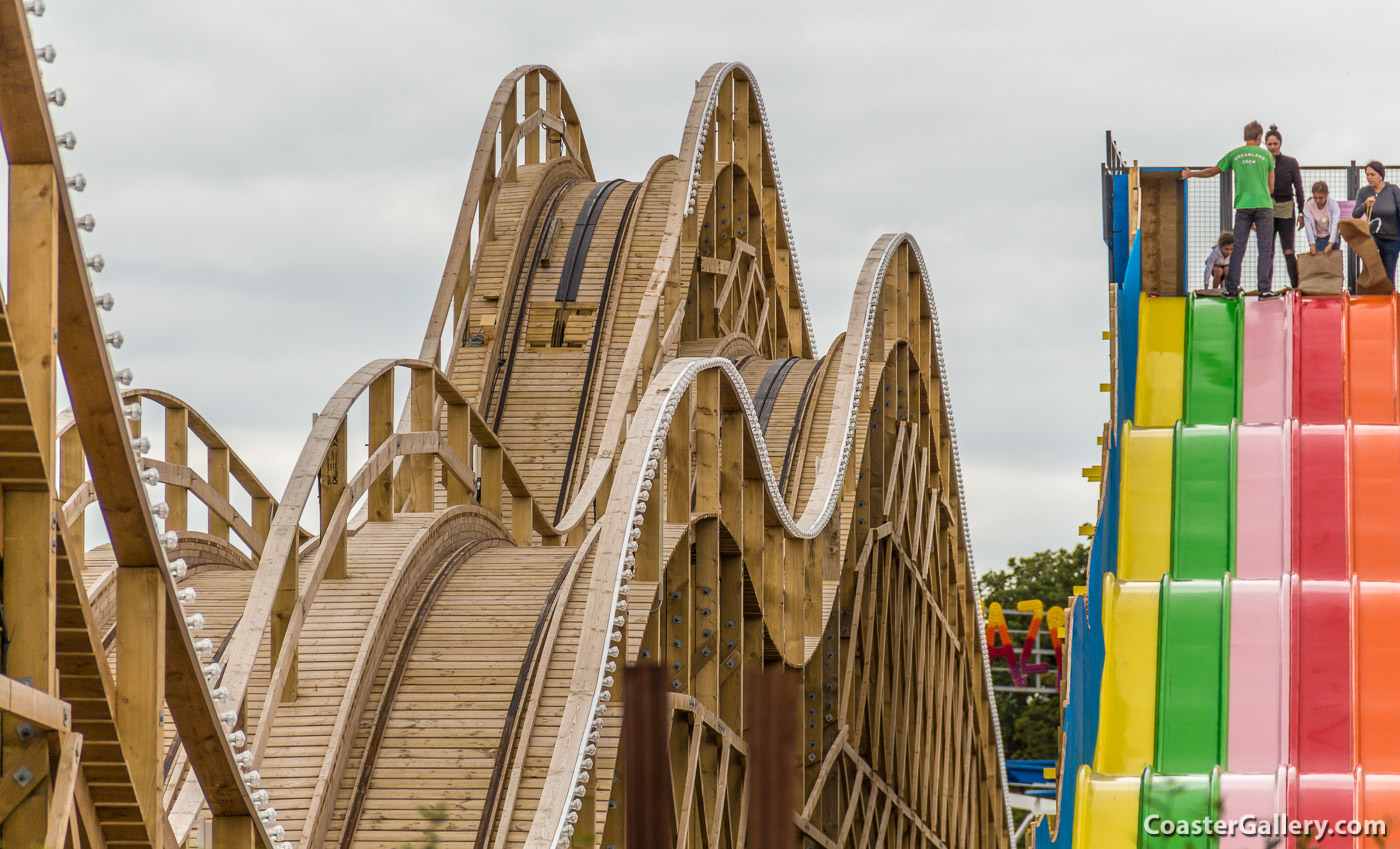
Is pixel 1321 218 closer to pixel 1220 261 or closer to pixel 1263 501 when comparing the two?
pixel 1220 261

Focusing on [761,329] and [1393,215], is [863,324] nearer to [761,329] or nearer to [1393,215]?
[1393,215]

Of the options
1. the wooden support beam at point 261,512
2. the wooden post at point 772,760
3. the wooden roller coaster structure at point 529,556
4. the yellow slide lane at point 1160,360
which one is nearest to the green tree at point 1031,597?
the wooden roller coaster structure at point 529,556

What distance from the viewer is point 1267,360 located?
10844mm

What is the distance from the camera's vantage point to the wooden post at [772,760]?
2959 millimetres

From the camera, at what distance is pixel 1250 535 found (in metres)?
9.72

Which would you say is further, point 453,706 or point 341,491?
point 341,491

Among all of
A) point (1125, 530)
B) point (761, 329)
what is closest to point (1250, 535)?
point (1125, 530)

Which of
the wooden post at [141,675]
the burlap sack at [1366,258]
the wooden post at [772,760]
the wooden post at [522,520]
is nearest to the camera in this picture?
the wooden post at [772,760]

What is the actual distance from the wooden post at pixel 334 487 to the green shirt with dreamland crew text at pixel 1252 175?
569 cm

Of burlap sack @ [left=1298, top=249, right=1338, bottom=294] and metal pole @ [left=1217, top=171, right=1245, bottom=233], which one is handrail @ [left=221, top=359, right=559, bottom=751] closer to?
metal pole @ [left=1217, top=171, right=1245, bottom=233]

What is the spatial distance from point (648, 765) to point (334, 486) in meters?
7.51

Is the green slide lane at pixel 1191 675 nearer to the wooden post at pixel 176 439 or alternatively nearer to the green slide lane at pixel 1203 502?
the green slide lane at pixel 1203 502

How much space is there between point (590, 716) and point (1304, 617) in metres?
3.57

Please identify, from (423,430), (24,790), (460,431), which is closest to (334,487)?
(423,430)
